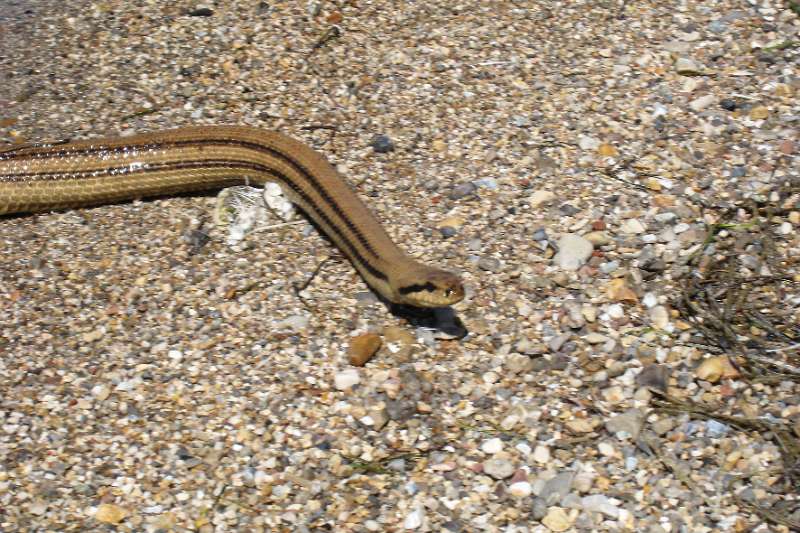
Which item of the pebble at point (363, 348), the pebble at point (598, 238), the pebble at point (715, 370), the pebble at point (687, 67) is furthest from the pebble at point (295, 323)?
the pebble at point (687, 67)

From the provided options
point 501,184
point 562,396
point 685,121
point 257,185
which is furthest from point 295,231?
point 685,121

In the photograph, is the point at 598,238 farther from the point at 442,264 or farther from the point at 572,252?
the point at 442,264

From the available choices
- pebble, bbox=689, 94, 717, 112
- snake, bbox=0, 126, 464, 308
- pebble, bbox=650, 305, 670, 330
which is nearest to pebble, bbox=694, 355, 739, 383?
pebble, bbox=650, 305, 670, 330

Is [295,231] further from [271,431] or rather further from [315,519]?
[315,519]

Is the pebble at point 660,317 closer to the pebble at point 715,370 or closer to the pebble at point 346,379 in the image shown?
the pebble at point 715,370

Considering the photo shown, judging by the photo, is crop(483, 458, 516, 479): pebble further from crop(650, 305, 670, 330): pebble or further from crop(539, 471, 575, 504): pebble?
crop(650, 305, 670, 330): pebble
